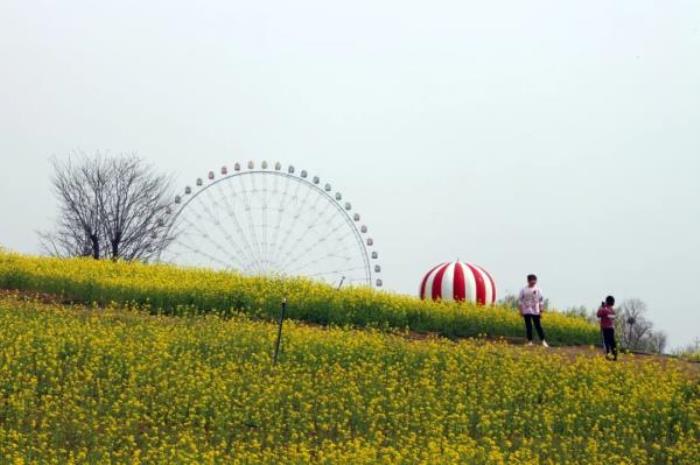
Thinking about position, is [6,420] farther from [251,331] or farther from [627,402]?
[627,402]

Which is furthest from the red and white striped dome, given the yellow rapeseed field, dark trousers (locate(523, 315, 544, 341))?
the yellow rapeseed field

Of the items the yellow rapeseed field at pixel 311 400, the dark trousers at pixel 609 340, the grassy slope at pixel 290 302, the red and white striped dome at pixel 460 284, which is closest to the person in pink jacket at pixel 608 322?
the dark trousers at pixel 609 340

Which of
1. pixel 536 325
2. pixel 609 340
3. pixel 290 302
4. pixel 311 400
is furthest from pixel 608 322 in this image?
pixel 311 400

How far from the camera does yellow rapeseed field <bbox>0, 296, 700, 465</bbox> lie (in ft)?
50.2

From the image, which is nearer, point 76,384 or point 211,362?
point 76,384

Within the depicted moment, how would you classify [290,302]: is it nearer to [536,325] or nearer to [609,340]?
[536,325]

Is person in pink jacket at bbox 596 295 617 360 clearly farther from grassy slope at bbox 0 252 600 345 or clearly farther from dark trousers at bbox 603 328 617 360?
grassy slope at bbox 0 252 600 345

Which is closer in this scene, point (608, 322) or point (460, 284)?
point (608, 322)

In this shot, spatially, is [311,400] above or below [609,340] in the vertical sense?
below

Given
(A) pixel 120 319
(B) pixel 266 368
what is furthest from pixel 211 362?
(A) pixel 120 319

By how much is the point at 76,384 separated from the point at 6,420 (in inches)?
82.4

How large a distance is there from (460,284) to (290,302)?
6796mm

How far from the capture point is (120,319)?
24.3 m

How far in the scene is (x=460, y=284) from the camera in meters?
32.8
